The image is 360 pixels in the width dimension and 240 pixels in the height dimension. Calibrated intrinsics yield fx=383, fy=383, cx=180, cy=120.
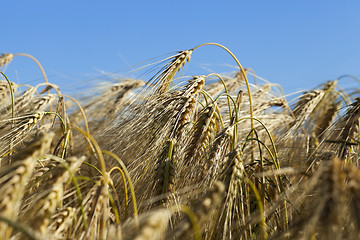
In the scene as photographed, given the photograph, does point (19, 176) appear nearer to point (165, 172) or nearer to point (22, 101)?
point (165, 172)

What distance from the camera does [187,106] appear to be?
1.52 metres

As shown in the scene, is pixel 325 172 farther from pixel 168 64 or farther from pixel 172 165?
pixel 168 64

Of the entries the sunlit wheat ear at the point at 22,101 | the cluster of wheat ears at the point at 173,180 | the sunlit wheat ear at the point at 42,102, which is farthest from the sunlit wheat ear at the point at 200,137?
the sunlit wheat ear at the point at 22,101

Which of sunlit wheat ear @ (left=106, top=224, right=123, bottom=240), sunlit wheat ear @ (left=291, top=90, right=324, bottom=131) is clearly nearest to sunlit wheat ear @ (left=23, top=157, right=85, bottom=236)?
sunlit wheat ear @ (left=106, top=224, right=123, bottom=240)

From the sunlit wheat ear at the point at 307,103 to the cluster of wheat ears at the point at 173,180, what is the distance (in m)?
0.39

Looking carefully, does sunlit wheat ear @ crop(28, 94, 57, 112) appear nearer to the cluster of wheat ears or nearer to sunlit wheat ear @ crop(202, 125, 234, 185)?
the cluster of wheat ears

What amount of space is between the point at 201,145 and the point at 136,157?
255mm

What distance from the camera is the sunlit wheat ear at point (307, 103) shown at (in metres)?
2.64

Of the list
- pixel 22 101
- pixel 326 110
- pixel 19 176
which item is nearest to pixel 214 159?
pixel 19 176

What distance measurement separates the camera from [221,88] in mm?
3031

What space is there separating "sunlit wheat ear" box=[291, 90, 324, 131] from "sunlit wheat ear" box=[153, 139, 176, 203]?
57.8 inches

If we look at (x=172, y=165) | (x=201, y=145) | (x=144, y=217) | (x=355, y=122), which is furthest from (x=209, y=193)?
(x=355, y=122)

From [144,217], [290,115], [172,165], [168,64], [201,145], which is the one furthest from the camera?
[290,115]

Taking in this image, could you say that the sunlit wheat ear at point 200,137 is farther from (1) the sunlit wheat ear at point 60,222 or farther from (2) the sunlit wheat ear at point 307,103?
(2) the sunlit wheat ear at point 307,103
